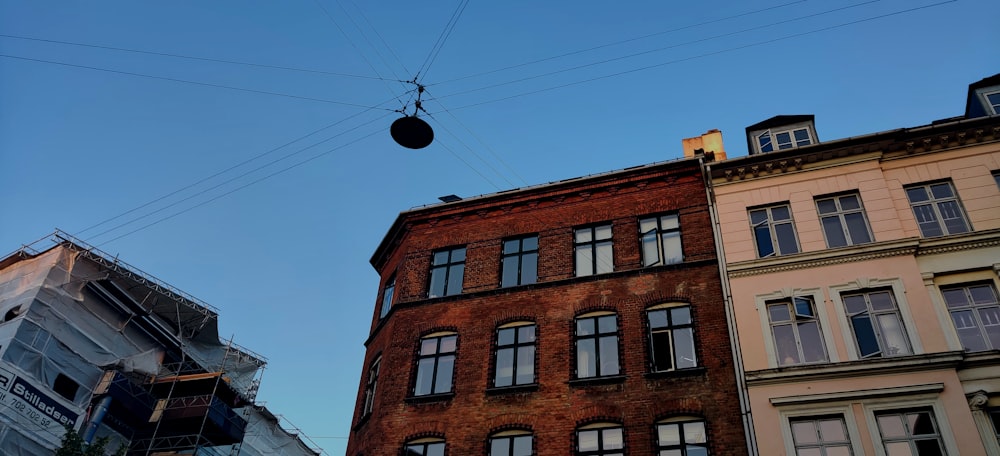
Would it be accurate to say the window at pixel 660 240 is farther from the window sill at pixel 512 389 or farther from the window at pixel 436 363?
the window at pixel 436 363

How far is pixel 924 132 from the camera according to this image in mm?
20422

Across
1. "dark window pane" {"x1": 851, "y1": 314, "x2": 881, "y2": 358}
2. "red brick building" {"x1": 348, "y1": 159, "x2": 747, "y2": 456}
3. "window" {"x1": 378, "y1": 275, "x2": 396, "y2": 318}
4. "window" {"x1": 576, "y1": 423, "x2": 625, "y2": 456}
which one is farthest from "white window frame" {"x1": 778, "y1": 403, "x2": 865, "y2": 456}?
"window" {"x1": 378, "y1": 275, "x2": 396, "y2": 318}

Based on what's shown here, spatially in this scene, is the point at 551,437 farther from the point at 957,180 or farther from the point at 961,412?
the point at 957,180

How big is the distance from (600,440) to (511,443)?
8.24ft

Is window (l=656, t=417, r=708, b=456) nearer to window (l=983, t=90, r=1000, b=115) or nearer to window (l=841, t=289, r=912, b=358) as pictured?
window (l=841, t=289, r=912, b=358)

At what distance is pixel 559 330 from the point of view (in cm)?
2091

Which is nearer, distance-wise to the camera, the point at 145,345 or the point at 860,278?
the point at 860,278

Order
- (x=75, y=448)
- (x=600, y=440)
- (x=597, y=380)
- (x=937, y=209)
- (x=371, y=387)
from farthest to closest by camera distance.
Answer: (x=371, y=387) < (x=75, y=448) < (x=937, y=209) < (x=597, y=380) < (x=600, y=440)

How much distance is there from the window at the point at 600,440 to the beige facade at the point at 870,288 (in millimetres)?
3466

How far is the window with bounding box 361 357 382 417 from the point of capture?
23.0 metres

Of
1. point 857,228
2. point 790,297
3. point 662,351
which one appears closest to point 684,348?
point 662,351

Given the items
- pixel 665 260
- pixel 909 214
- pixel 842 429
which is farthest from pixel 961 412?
pixel 665 260

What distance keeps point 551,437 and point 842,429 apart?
7.21 meters

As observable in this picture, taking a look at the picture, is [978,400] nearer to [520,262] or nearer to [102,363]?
[520,262]
